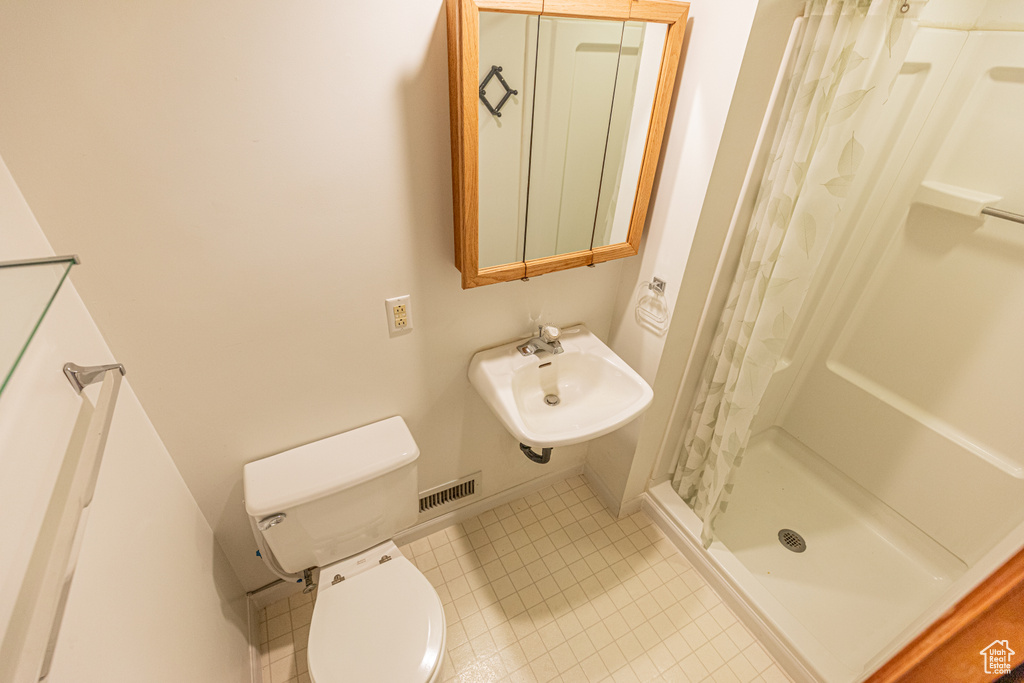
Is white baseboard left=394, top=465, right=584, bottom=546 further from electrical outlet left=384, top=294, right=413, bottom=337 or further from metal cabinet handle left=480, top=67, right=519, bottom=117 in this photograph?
metal cabinet handle left=480, top=67, right=519, bottom=117

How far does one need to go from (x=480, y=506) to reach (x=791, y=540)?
132cm

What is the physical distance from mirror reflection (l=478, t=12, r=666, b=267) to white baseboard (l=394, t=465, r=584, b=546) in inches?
44.0

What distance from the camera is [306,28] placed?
87cm

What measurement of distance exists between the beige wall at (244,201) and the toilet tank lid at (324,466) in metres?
0.05

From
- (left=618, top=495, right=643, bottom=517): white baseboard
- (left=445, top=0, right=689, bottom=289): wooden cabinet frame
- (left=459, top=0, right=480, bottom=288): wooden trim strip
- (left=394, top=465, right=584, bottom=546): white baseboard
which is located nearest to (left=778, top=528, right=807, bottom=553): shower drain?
(left=618, top=495, right=643, bottom=517): white baseboard

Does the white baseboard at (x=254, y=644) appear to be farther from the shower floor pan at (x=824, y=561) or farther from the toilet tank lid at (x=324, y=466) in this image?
the shower floor pan at (x=824, y=561)

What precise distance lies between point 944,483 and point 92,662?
2.48 metres

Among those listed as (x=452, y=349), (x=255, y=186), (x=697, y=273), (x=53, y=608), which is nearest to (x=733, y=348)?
(x=697, y=273)

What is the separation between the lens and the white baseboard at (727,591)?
1.46 m

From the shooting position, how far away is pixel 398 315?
1.27 m

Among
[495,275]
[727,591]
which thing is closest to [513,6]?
[495,275]

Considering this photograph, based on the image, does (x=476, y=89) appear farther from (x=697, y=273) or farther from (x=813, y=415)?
(x=813, y=415)

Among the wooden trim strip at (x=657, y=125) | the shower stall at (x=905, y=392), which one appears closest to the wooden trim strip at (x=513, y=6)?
the wooden trim strip at (x=657, y=125)

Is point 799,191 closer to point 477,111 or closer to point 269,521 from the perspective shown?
point 477,111
